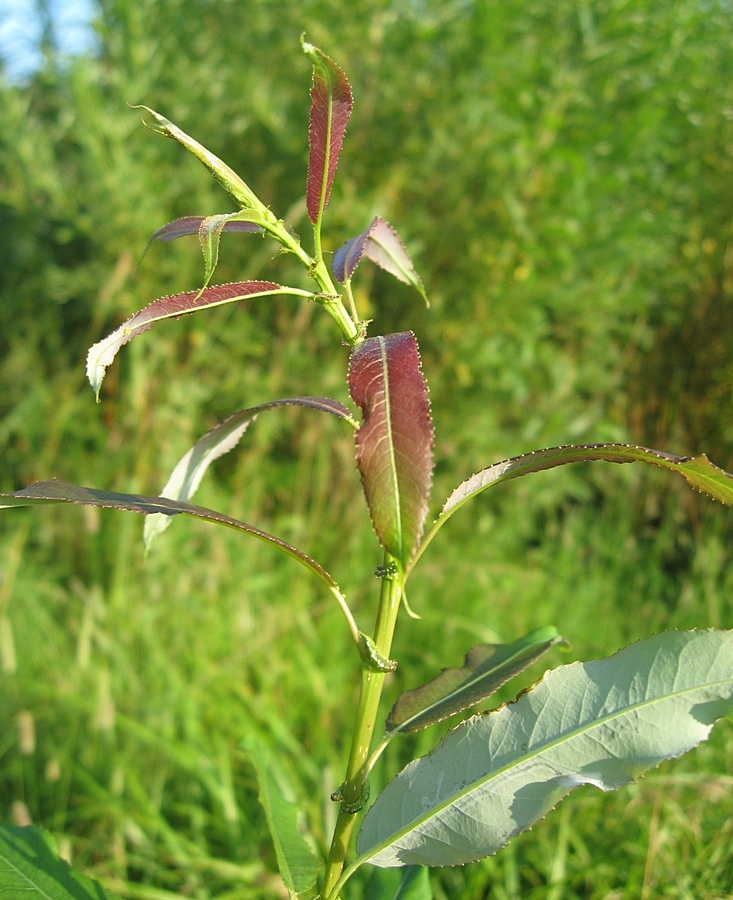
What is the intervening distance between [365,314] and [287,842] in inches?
93.9

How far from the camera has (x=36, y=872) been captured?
2.24 feet

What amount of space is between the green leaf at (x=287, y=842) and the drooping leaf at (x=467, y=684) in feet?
0.43

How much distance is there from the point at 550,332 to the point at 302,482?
1.04 m

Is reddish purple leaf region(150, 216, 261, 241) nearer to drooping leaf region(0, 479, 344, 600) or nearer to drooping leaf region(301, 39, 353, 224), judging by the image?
drooping leaf region(301, 39, 353, 224)

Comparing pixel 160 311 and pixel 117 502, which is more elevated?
pixel 160 311

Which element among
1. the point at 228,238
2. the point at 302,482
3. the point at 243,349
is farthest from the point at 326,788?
the point at 228,238

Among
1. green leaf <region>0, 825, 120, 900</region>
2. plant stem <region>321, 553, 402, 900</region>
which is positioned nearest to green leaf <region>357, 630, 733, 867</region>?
plant stem <region>321, 553, 402, 900</region>

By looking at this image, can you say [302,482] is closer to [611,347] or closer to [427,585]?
[427,585]

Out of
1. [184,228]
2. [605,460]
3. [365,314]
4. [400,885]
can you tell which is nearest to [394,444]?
[605,460]

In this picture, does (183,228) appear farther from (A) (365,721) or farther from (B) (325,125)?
(A) (365,721)

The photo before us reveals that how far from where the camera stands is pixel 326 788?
1.57m

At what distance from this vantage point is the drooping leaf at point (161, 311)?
0.54 meters

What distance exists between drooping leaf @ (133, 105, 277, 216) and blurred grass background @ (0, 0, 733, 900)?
5.34 feet

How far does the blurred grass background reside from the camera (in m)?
2.35
